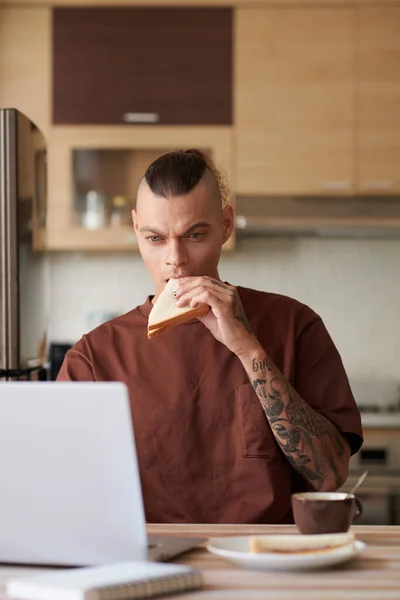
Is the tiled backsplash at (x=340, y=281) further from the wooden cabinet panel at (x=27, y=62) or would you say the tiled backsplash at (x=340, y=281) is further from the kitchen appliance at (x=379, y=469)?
the wooden cabinet panel at (x=27, y=62)

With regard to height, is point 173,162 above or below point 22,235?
above

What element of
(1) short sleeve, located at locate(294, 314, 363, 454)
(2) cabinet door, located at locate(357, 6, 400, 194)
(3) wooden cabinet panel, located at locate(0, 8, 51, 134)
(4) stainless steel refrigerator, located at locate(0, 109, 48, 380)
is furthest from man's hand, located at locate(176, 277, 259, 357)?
(3) wooden cabinet panel, located at locate(0, 8, 51, 134)

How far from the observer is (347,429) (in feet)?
5.78

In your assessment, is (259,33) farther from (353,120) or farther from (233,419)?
(233,419)

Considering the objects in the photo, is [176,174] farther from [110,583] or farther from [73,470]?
[110,583]

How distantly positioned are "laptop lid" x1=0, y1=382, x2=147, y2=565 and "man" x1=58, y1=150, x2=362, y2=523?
1.90 ft

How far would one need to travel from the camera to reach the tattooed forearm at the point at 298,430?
1632 mm

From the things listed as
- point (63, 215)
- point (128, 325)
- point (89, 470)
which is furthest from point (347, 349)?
point (89, 470)

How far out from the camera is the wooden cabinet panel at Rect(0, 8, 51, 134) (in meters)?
4.05

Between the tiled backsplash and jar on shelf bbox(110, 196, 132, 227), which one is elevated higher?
jar on shelf bbox(110, 196, 132, 227)

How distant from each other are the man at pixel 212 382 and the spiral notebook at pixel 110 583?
2.07 ft

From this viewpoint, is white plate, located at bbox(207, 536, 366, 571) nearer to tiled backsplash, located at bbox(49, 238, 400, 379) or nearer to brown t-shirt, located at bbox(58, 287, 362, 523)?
brown t-shirt, located at bbox(58, 287, 362, 523)

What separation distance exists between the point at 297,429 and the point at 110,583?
0.72m

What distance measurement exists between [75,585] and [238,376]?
2.90ft
